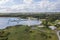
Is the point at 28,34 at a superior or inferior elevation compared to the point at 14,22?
inferior

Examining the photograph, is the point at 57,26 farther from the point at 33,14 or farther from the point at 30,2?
the point at 30,2

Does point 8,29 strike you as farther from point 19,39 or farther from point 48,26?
point 48,26

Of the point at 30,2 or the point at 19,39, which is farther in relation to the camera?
the point at 30,2

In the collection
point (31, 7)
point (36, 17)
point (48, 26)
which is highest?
point (31, 7)

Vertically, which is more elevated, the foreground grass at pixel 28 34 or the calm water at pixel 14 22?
the calm water at pixel 14 22

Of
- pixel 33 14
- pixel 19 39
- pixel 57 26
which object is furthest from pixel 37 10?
pixel 19 39

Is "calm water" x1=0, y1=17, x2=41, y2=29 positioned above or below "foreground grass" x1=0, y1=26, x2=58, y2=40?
above

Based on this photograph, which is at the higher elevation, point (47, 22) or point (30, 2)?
point (30, 2)
